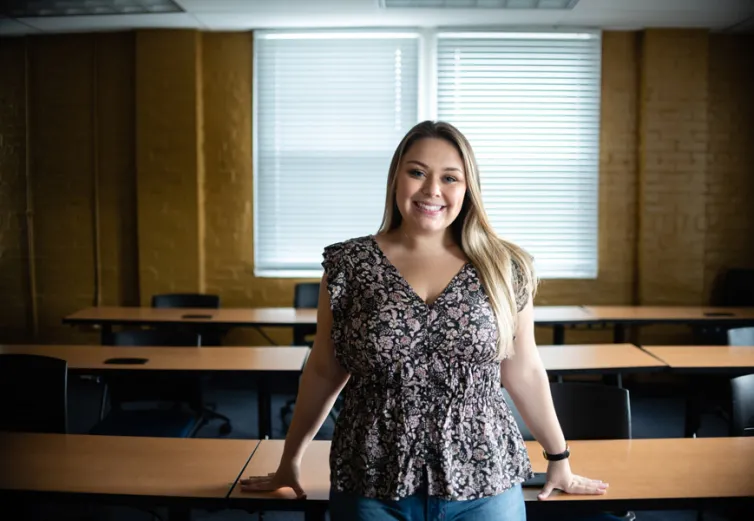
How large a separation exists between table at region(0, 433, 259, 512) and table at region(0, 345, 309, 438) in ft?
2.99

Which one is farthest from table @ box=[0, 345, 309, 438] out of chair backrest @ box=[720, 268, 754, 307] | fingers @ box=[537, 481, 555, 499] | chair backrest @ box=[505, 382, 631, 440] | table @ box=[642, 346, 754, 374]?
chair backrest @ box=[720, 268, 754, 307]

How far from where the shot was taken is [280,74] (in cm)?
561

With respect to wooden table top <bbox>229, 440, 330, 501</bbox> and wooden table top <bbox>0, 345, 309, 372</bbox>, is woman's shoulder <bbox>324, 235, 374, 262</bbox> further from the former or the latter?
wooden table top <bbox>0, 345, 309, 372</bbox>

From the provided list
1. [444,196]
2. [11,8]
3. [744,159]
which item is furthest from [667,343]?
[11,8]

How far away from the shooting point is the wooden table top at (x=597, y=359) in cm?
311

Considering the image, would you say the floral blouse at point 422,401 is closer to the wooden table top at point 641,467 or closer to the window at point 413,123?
the wooden table top at point 641,467

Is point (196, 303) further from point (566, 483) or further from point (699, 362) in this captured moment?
point (566, 483)

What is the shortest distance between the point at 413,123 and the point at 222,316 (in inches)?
94.4

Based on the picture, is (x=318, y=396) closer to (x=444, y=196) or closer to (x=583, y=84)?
(x=444, y=196)

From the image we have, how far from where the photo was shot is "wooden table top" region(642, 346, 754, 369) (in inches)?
122

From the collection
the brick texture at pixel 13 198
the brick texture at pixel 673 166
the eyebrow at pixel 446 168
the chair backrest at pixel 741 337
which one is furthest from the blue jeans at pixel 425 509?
the brick texture at pixel 13 198

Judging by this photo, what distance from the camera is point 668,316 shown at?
4488mm

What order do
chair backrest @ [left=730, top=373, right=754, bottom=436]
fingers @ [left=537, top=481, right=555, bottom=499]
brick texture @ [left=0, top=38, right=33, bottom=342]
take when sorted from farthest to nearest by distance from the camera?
1. brick texture @ [left=0, top=38, right=33, bottom=342]
2. chair backrest @ [left=730, top=373, right=754, bottom=436]
3. fingers @ [left=537, top=481, right=555, bottom=499]

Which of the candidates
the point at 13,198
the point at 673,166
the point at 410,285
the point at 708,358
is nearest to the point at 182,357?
the point at 410,285
